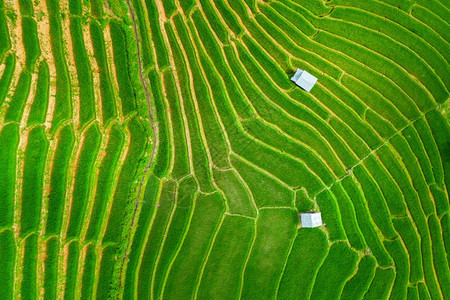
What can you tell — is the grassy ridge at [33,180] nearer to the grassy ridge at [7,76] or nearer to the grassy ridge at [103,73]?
the grassy ridge at [7,76]

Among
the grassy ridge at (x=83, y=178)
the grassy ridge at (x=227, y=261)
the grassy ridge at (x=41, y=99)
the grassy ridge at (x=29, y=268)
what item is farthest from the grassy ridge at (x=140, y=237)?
the grassy ridge at (x=41, y=99)

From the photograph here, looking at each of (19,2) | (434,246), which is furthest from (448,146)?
(19,2)

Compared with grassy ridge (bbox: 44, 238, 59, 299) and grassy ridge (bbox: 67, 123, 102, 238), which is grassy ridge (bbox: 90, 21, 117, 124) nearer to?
grassy ridge (bbox: 67, 123, 102, 238)

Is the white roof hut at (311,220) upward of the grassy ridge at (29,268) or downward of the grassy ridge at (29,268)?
upward

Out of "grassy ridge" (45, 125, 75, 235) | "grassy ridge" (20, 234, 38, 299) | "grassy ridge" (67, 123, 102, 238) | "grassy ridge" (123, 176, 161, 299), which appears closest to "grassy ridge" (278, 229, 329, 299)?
"grassy ridge" (123, 176, 161, 299)

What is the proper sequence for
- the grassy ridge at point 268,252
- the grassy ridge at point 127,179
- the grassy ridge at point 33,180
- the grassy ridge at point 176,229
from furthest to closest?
1. the grassy ridge at point 268,252
2. the grassy ridge at point 176,229
3. the grassy ridge at point 127,179
4. the grassy ridge at point 33,180

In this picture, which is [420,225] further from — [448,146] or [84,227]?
[84,227]
